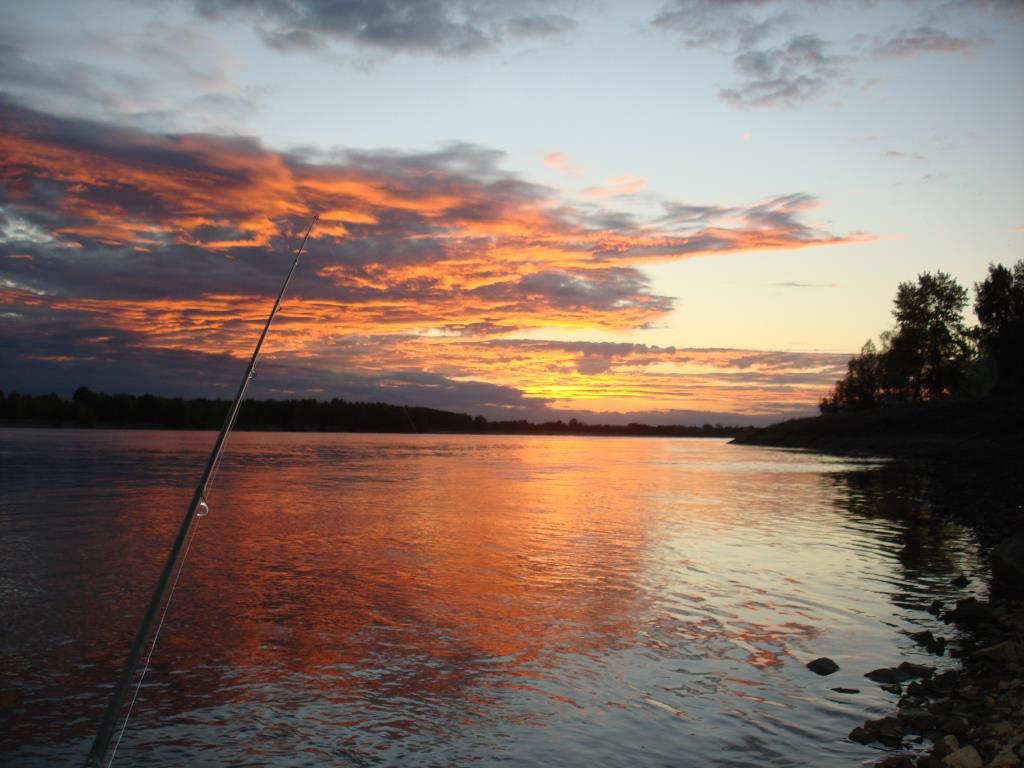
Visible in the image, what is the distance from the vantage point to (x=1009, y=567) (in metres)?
16.5

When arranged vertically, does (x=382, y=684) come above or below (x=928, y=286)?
below

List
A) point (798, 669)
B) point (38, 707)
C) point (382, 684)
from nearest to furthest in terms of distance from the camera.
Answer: point (38, 707) < point (382, 684) < point (798, 669)

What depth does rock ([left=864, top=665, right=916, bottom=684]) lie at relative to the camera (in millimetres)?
11133

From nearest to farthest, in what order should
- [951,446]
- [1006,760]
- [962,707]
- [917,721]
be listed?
[1006,760] → [917,721] → [962,707] → [951,446]

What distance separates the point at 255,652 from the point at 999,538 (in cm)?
2305

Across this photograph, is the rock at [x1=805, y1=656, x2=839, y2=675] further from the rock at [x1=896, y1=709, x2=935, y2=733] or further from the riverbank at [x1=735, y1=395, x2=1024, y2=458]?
the riverbank at [x1=735, y1=395, x2=1024, y2=458]

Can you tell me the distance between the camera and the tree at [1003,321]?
81562mm

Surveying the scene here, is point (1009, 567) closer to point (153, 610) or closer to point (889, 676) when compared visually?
point (889, 676)

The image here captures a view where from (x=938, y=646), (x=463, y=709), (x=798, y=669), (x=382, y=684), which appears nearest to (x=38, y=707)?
(x=382, y=684)

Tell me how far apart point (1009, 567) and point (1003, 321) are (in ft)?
311

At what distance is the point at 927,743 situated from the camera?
8.70 metres

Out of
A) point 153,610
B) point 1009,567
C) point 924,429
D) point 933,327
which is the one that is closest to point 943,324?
point 933,327

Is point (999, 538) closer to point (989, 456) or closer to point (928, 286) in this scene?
point (989, 456)

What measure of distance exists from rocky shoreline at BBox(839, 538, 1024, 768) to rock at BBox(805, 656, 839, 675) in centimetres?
9
